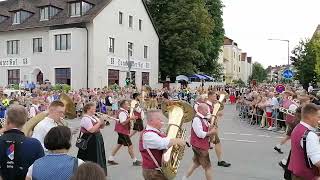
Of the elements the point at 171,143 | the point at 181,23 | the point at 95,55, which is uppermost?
the point at 181,23

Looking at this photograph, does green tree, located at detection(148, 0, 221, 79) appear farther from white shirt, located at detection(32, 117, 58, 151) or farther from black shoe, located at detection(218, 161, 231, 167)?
white shirt, located at detection(32, 117, 58, 151)

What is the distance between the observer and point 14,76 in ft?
137

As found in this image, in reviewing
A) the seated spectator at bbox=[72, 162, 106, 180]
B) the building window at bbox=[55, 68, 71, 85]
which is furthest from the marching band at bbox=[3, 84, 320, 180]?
the building window at bbox=[55, 68, 71, 85]

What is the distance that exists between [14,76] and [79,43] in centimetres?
884

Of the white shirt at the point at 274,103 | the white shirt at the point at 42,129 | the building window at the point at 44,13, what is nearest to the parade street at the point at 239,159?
the white shirt at the point at 274,103

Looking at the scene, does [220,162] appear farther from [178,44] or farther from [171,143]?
[178,44]

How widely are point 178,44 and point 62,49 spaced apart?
40.5 ft

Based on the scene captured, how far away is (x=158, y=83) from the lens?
4562 centimetres

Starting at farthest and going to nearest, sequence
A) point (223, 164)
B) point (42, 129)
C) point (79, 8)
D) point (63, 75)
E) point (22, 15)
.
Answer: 1. point (22, 15)
2. point (63, 75)
3. point (79, 8)
4. point (223, 164)
5. point (42, 129)


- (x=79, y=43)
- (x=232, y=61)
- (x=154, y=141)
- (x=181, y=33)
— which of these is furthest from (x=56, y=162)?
(x=232, y=61)

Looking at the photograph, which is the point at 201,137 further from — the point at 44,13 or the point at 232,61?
the point at 232,61

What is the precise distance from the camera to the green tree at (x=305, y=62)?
3825 centimetres

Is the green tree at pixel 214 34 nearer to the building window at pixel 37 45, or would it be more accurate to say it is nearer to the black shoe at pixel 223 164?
the building window at pixel 37 45

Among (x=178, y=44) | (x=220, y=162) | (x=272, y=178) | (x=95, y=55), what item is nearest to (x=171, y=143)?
(x=272, y=178)
